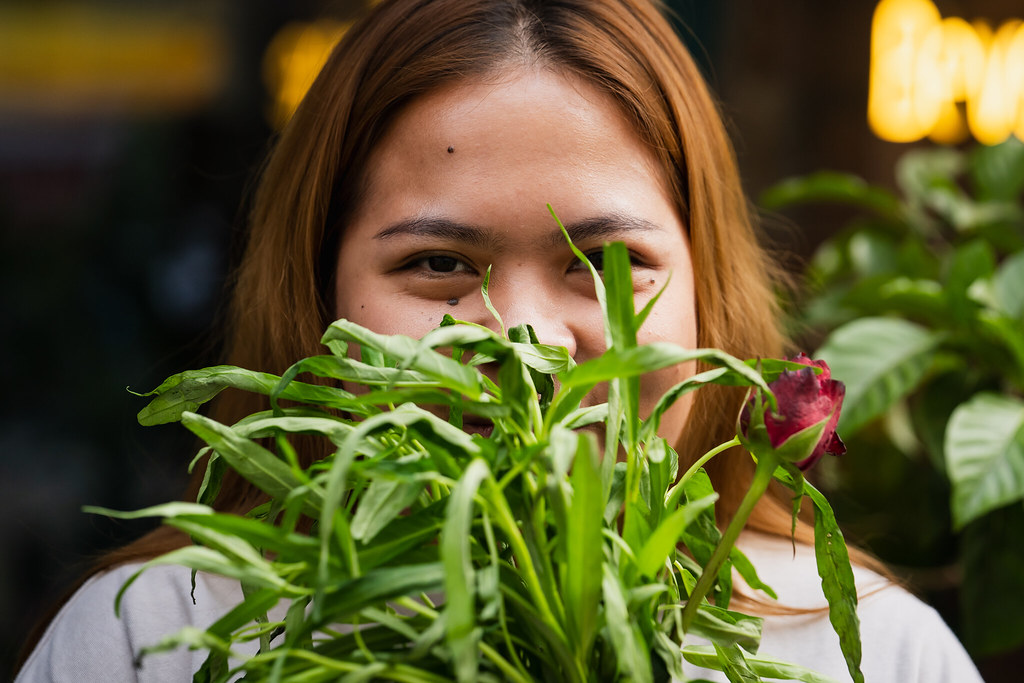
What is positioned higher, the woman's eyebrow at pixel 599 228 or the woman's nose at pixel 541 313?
the woman's eyebrow at pixel 599 228

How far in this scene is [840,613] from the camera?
2.01ft

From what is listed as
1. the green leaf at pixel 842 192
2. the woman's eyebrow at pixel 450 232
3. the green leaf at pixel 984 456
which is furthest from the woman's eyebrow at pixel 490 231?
the green leaf at pixel 842 192

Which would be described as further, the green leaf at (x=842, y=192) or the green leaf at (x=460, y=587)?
the green leaf at (x=842, y=192)

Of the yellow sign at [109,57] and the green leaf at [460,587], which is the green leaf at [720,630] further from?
the yellow sign at [109,57]

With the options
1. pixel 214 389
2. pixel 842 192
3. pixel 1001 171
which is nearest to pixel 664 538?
pixel 214 389

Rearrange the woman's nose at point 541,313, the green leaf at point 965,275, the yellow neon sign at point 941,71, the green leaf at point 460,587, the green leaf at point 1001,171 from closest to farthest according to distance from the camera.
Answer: the green leaf at point 460,587, the woman's nose at point 541,313, the green leaf at point 965,275, the green leaf at point 1001,171, the yellow neon sign at point 941,71

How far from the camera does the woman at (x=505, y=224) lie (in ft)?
2.79

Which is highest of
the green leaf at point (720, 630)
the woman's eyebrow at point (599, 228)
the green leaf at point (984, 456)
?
the woman's eyebrow at point (599, 228)

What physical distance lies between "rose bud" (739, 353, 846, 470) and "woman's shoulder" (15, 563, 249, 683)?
0.65 m

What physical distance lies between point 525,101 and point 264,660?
556 millimetres

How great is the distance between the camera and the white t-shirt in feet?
3.13

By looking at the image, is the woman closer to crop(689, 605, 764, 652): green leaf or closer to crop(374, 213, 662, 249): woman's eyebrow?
crop(374, 213, 662, 249): woman's eyebrow

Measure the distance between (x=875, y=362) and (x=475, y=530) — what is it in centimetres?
93

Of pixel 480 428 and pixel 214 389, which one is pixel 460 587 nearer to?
pixel 214 389
